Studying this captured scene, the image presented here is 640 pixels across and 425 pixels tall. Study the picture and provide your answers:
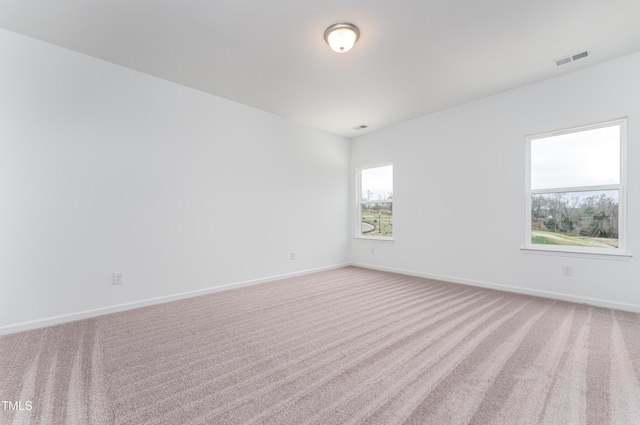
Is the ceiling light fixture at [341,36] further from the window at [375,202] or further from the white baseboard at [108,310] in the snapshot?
the white baseboard at [108,310]

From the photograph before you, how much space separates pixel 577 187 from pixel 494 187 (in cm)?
83

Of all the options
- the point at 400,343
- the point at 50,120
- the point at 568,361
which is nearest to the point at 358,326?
the point at 400,343

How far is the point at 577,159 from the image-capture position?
10.3ft

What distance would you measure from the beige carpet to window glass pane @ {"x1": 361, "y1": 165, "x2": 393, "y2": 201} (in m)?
2.61

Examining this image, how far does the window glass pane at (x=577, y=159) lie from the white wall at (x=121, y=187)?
3637mm

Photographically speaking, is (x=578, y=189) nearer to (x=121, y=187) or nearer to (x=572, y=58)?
(x=572, y=58)

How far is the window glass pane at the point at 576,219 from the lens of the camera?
9.69ft

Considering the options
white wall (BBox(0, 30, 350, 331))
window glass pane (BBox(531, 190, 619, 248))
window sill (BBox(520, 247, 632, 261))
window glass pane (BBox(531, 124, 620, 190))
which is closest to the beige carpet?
white wall (BBox(0, 30, 350, 331))

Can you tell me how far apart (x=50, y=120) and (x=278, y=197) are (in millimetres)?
2729

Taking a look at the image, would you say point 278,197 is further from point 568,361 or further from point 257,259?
point 568,361

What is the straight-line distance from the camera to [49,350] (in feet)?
6.54

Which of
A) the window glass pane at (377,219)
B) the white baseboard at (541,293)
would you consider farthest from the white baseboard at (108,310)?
the white baseboard at (541,293)

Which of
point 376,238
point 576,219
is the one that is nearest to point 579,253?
point 576,219

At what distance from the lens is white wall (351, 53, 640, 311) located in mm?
2809
